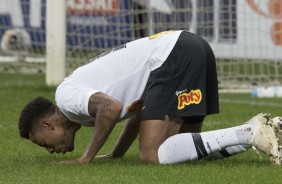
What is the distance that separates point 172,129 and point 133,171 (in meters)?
0.56

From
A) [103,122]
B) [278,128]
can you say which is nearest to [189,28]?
[278,128]

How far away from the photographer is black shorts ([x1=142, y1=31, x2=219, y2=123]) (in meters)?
7.33

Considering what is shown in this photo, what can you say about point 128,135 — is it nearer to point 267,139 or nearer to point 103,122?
point 103,122

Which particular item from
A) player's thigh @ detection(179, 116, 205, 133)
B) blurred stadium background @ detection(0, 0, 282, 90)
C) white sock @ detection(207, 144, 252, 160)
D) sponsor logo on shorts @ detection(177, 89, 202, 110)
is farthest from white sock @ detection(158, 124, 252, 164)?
blurred stadium background @ detection(0, 0, 282, 90)

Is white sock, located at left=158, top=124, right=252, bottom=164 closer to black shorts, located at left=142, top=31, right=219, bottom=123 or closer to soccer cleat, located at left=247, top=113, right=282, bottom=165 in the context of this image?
soccer cleat, located at left=247, top=113, right=282, bottom=165

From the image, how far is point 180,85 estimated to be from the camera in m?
7.41

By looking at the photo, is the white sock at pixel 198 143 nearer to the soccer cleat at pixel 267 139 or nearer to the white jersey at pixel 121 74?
the soccer cleat at pixel 267 139

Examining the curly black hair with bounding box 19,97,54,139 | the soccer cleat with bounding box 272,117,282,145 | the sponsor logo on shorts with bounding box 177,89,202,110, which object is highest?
the sponsor logo on shorts with bounding box 177,89,202,110

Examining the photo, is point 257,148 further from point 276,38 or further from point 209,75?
point 276,38

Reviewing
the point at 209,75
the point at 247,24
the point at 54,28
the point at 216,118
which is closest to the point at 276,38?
the point at 247,24

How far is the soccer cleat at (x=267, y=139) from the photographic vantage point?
23.3ft

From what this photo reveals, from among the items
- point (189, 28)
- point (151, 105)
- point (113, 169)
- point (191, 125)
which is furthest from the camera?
point (189, 28)

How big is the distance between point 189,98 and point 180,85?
11 cm

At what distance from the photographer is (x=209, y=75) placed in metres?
7.65
